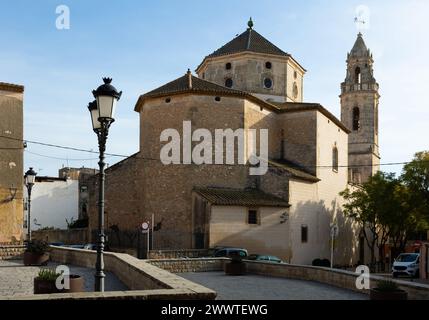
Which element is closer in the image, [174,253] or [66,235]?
[174,253]

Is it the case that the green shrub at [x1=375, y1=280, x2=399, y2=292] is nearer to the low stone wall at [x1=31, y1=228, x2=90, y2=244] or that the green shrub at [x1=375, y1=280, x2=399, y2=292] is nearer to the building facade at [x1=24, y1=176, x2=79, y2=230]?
the low stone wall at [x1=31, y1=228, x2=90, y2=244]

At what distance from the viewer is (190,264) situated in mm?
20531

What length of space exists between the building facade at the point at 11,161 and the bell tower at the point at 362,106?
3841 cm

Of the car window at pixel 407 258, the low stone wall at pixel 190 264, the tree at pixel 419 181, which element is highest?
the tree at pixel 419 181

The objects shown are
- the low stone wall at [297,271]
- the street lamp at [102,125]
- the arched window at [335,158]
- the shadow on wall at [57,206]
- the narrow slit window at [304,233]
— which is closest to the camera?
the street lamp at [102,125]

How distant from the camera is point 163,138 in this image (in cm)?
3450

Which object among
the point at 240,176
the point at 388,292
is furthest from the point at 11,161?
the point at 388,292

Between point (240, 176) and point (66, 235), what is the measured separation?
15455 mm

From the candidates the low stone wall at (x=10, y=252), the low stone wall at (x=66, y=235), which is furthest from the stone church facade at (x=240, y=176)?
the low stone wall at (x=10, y=252)

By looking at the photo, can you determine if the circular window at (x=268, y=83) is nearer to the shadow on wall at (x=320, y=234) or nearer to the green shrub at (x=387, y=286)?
the shadow on wall at (x=320, y=234)

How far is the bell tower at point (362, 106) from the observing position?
57812 mm

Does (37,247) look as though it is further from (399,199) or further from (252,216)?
(399,199)

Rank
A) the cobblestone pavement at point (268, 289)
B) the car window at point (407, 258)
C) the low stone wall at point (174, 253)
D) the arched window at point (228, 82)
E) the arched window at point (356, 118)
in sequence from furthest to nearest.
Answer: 1. the arched window at point (356, 118)
2. the arched window at point (228, 82)
3. the car window at point (407, 258)
4. the low stone wall at point (174, 253)
5. the cobblestone pavement at point (268, 289)
